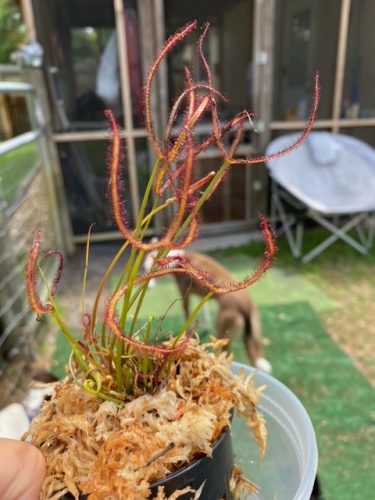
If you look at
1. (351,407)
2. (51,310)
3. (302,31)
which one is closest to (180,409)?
(51,310)

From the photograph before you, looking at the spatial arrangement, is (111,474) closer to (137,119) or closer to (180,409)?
(180,409)

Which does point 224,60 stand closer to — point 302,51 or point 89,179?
point 302,51

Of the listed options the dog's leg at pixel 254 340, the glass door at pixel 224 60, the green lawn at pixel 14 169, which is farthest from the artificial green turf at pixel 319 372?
the glass door at pixel 224 60

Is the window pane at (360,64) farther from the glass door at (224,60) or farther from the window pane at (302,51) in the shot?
the glass door at (224,60)

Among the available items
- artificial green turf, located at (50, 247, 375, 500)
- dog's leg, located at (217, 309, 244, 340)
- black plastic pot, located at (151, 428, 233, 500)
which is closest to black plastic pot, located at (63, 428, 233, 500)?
black plastic pot, located at (151, 428, 233, 500)

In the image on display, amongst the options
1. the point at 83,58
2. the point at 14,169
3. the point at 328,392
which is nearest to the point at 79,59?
the point at 83,58

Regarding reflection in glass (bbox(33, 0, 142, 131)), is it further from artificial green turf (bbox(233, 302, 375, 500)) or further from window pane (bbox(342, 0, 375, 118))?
artificial green turf (bbox(233, 302, 375, 500))
